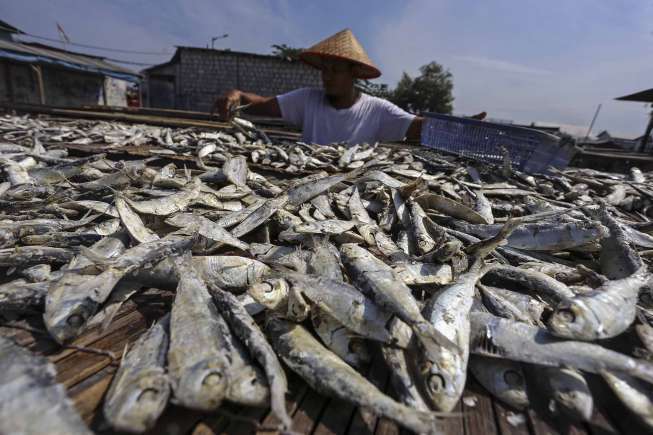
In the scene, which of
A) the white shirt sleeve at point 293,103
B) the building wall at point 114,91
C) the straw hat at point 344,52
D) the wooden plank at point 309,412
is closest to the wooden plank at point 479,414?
the wooden plank at point 309,412

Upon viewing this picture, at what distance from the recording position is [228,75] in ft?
71.3

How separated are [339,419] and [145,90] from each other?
115 ft

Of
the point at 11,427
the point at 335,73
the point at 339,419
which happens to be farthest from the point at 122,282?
the point at 335,73

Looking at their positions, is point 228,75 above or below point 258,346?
above

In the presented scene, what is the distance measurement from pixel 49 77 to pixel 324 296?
28696 mm

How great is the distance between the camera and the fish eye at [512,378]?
1.39m

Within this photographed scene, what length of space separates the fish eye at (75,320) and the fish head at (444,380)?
1634mm

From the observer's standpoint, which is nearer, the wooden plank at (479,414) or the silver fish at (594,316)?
the wooden plank at (479,414)

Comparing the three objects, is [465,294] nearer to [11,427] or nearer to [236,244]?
[236,244]

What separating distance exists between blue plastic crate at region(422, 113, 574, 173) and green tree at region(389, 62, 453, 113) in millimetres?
34749

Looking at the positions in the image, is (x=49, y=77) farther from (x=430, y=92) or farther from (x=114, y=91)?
(x=430, y=92)

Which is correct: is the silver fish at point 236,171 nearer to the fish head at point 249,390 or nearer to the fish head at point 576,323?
the fish head at point 249,390

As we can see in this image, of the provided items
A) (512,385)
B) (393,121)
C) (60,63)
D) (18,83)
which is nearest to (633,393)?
(512,385)

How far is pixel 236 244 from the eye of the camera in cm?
220
